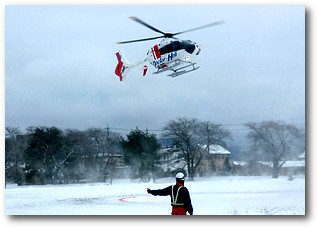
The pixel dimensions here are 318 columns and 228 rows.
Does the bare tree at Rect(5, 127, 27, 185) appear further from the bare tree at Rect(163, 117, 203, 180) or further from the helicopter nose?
the helicopter nose

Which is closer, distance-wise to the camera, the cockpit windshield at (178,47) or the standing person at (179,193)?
the standing person at (179,193)

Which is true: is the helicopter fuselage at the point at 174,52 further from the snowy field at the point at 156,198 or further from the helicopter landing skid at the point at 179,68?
the snowy field at the point at 156,198

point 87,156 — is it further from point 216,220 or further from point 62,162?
point 216,220

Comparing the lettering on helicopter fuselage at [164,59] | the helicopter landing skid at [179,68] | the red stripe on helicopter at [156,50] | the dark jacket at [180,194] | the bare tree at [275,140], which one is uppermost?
the red stripe on helicopter at [156,50]

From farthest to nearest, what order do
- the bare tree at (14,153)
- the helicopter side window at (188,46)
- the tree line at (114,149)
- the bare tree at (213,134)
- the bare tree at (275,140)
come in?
the bare tree at (213,134)
the tree line at (114,149)
the bare tree at (14,153)
the bare tree at (275,140)
the helicopter side window at (188,46)

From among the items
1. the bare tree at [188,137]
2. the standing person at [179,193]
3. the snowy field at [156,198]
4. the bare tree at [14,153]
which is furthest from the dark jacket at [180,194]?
the bare tree at [14,153]

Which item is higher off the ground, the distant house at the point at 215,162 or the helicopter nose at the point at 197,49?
the helicopter nose at the point at 197,49

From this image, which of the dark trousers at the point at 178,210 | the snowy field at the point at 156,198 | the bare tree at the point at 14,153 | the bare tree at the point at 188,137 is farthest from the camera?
the bare tree at the point at 188,137
